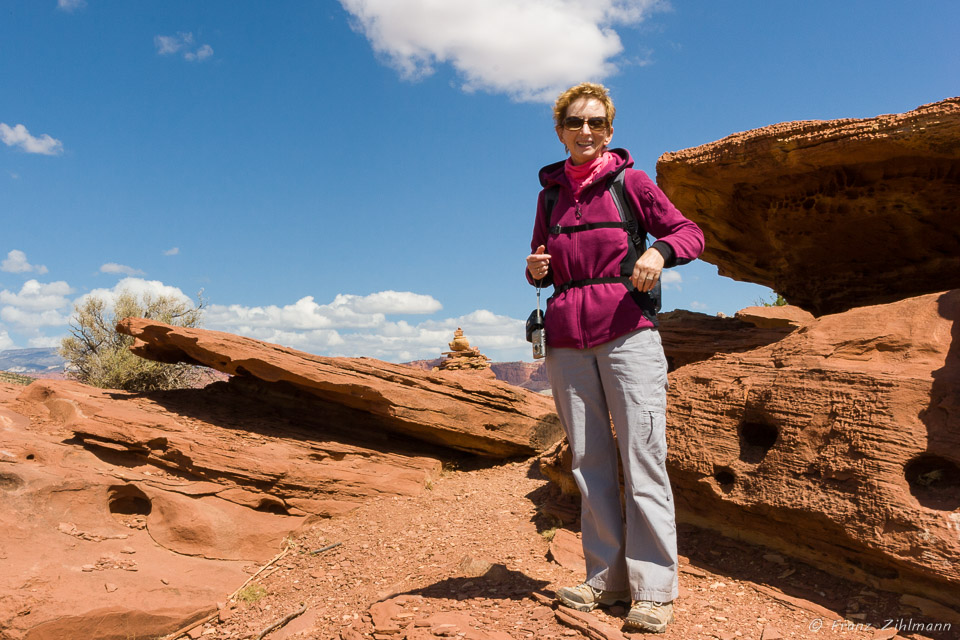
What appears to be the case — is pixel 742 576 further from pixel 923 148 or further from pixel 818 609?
pixel 923 148

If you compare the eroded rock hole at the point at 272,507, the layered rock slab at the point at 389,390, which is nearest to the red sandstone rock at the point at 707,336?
the layered rock slab at the point at 389,390

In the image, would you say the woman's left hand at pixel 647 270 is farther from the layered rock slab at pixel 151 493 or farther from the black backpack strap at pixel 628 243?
the layered rock slab at pixel 151 493

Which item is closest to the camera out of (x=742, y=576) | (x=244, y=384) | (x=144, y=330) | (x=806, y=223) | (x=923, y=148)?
(x=742, y=576)

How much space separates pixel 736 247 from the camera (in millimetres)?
7836

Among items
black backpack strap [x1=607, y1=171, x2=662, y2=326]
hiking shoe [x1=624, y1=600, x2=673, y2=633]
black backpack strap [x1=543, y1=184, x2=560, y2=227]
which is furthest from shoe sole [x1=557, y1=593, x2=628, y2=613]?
black backpack strap [x1=543, y1=184, x2=560, y2=227]

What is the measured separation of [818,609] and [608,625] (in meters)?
1.48

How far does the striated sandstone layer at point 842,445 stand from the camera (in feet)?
12.1

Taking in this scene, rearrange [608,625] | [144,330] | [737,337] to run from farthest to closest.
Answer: [144,330]
[737,337]
[608,625]

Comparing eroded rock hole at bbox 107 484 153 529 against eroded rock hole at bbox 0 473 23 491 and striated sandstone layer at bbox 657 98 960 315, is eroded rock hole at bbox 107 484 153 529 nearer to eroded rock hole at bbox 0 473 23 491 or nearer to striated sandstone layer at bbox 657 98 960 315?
eroded rock hole at bbox 0 473 23 491

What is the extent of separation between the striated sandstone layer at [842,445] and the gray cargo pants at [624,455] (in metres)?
1.42

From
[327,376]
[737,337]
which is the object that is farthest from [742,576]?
[327,376]

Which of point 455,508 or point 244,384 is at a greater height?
point 244,384

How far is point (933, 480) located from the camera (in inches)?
151

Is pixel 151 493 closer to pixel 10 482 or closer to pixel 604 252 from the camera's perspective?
pixel 10 482
